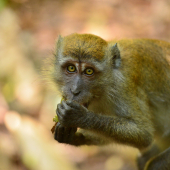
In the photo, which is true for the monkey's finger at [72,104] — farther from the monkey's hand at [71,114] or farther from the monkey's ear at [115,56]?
the monkey's ear at [115,56]

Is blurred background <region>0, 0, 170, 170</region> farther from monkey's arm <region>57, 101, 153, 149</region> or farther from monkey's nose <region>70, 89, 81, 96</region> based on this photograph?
monkey's nose <region>70, 89, 81, 96</region>

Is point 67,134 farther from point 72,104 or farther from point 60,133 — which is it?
point 72,104

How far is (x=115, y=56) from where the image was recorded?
237 inches

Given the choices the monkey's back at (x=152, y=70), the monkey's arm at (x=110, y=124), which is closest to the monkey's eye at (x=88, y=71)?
the monkey's arm at (x=110, y=124)

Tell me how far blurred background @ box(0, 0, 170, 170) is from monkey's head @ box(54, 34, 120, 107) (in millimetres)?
946

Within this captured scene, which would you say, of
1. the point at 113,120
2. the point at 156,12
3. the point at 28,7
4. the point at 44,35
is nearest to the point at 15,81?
the point at 44,35

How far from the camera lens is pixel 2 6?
1279cm

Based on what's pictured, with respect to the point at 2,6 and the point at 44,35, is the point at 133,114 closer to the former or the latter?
the point at 44,35

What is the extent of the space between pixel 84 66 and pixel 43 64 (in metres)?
2.13

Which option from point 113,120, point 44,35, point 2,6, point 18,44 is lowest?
point 113,120

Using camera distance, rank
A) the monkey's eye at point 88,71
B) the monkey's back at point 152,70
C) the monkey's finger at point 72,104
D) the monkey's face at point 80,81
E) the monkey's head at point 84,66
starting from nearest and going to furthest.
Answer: the monkey's finger at point 72,104, the monkey's face at point 80,81, the monkey's head at point 84,66, the monkey's eye at point 88,71, the monkey's back at point 152,70

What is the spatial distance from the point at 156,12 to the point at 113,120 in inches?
383

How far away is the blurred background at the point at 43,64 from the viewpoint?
971 cm

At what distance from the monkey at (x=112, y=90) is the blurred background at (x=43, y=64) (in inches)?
36.7
